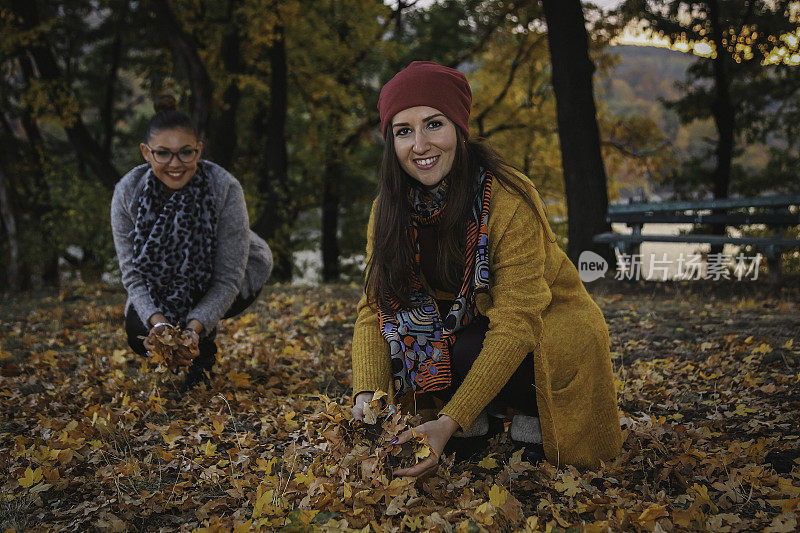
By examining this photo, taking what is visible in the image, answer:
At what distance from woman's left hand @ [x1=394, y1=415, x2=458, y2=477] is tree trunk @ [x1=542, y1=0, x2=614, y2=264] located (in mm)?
6260

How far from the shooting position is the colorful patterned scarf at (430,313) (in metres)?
2.38

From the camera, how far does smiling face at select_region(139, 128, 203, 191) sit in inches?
139

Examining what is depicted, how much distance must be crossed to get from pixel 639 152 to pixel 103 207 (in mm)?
12852

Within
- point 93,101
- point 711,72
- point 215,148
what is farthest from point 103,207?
point 711,72

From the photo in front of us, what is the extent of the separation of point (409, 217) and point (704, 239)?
676 cm

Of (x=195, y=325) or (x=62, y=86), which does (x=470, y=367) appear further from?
(x=62, y=86)

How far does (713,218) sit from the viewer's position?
816 cm

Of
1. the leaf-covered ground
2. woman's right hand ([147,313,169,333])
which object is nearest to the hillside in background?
the leaf-covered ground

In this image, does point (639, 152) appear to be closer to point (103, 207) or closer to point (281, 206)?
point (281, 206)

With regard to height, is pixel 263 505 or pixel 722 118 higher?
pixel 722 118

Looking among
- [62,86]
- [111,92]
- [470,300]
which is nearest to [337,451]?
[470,300]

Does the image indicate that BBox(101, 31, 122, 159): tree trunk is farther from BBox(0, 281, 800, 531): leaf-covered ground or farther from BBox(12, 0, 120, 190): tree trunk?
BBox(0, 281, 800, 531): leaf-covered ground

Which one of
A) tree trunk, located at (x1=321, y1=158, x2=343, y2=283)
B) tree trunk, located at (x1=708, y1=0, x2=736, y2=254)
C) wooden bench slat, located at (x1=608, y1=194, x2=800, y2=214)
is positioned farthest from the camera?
tree trunk, located at (x1=321, y1=158, x2=343, y2=283)

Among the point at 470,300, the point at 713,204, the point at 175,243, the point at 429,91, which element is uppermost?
the point at 429,91
